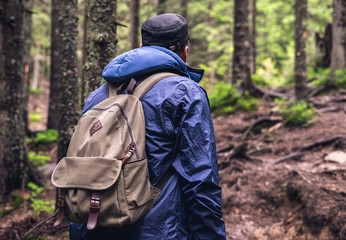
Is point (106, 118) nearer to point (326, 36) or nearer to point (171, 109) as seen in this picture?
point (171, 109)

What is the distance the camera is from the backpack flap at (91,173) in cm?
178

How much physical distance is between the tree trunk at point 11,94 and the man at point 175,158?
16.0 ft

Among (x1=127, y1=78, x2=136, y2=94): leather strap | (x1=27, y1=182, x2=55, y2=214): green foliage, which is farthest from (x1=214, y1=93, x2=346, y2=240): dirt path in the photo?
(x1=127, y1=78, x2=136, y2=94): leather strap

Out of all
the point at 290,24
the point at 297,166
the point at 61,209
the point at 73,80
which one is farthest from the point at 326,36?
the point at 61,209

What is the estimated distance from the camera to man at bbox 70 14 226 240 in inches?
77.1

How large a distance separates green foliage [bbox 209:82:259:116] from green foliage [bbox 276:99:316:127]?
2201 mm

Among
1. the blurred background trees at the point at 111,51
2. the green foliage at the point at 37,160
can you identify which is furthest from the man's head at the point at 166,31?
the green foliage at the point at 37,160

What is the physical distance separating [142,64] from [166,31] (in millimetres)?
368

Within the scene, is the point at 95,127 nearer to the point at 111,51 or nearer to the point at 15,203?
the point at 111,51

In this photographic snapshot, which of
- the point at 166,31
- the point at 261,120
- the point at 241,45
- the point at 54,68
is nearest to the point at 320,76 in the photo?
the point at 241,45

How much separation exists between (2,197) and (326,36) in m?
14.4

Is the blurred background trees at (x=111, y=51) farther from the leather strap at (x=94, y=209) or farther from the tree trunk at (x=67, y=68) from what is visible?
the leather strap at (x=94, y=209)

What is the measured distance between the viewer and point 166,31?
226 centimetres

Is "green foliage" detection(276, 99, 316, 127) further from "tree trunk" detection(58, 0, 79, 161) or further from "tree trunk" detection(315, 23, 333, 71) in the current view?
"tree trunk" detection(315, 23, 333, 71)
